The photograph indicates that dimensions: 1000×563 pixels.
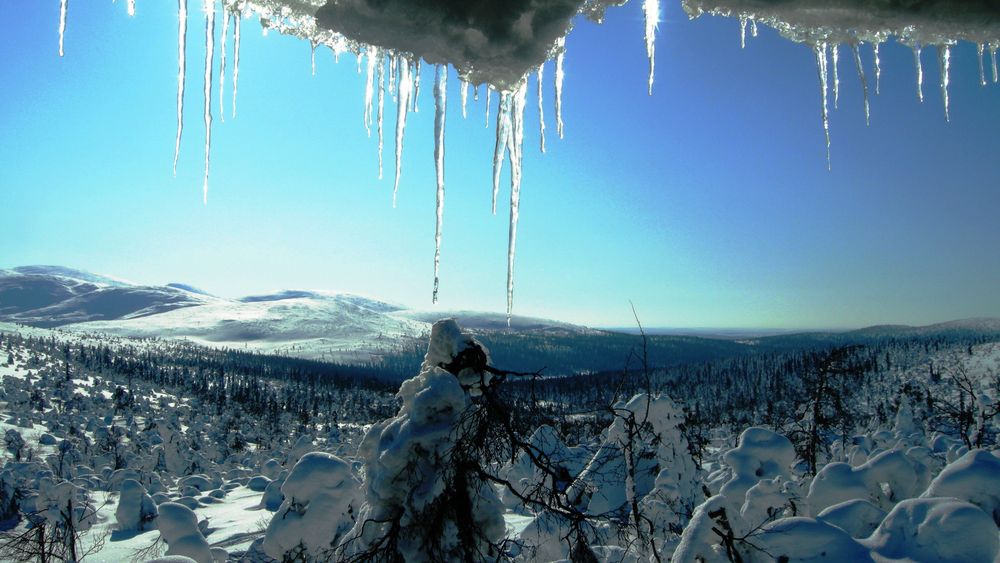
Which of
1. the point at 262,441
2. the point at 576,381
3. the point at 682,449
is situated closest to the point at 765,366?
→ the point at 576,381

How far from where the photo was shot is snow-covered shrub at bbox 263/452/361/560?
20.3ft

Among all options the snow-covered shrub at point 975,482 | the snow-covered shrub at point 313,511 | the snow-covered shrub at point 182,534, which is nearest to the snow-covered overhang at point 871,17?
the snow-covered shrub at point 975,482

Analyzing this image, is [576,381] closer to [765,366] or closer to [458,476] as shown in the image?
[765,366]

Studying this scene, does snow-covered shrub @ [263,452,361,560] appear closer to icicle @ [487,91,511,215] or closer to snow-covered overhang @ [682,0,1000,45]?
icicle @ [487,91,511,215]

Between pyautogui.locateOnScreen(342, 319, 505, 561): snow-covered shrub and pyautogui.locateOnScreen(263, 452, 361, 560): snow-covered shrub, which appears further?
pyautogui.locateOnScreen(263, 452, 361, 560): snow-covered shrub

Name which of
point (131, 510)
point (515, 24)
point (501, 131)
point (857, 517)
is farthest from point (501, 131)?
point (131, 510)

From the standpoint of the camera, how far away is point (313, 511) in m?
6.23

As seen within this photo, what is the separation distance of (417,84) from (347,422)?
77.9 m

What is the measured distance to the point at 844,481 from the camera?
6.69 m

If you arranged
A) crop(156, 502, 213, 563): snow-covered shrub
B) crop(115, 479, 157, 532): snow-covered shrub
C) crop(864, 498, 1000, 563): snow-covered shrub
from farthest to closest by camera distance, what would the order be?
crop(115, 479, 157, 532): snow-covered shrub → crop(156, 502, 213, 563): snow-covered shrub → crop(864, 498, 1000, 563): snow-covered shrub

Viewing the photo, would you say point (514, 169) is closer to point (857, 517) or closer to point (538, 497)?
point (538, 497)

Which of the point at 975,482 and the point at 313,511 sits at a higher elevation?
the point at 975,482

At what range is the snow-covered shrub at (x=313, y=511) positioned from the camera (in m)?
6.20

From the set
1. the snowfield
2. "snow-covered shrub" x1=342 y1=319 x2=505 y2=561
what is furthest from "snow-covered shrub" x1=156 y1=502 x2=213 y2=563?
"snow-covered shrub" x1=342 y1=319 x2=505 y2=561
